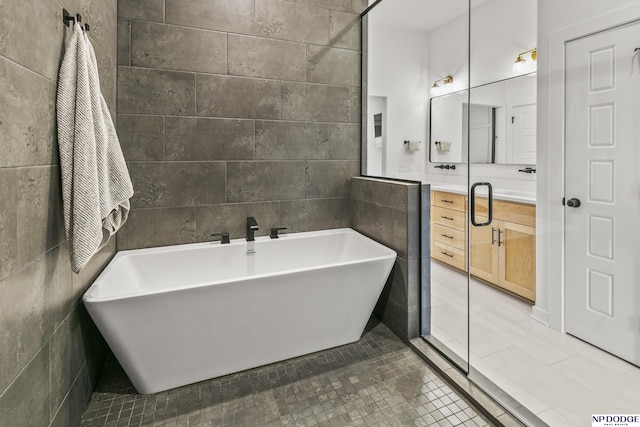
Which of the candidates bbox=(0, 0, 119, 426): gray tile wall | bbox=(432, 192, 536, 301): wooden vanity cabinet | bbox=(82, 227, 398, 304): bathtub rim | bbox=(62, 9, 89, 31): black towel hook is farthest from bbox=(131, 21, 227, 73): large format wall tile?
bbox=(432, 192, 536, 301): wooden vanity cabinet

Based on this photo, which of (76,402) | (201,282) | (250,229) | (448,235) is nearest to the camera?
(76,402)

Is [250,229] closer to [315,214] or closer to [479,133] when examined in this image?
[315,214]

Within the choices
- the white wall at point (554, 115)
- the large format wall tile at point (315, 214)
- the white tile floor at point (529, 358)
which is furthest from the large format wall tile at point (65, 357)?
the white wall at point (554, 115)

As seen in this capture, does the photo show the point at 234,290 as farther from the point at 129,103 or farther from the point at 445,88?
the point at 445,88

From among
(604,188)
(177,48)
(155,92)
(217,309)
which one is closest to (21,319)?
(217,309)

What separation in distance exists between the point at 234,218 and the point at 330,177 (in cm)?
87

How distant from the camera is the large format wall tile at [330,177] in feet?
9.21

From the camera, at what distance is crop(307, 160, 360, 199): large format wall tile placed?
2807mm

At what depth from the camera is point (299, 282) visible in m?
1.89

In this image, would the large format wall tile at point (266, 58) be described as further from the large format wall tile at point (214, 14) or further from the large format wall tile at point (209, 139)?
the large format wall tile at point (209, 139)

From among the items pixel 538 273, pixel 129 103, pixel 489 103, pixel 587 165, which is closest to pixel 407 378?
pixel 538 273

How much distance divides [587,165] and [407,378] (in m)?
1.52

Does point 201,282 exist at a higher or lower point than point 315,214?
lower

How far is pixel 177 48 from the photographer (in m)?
2.33
